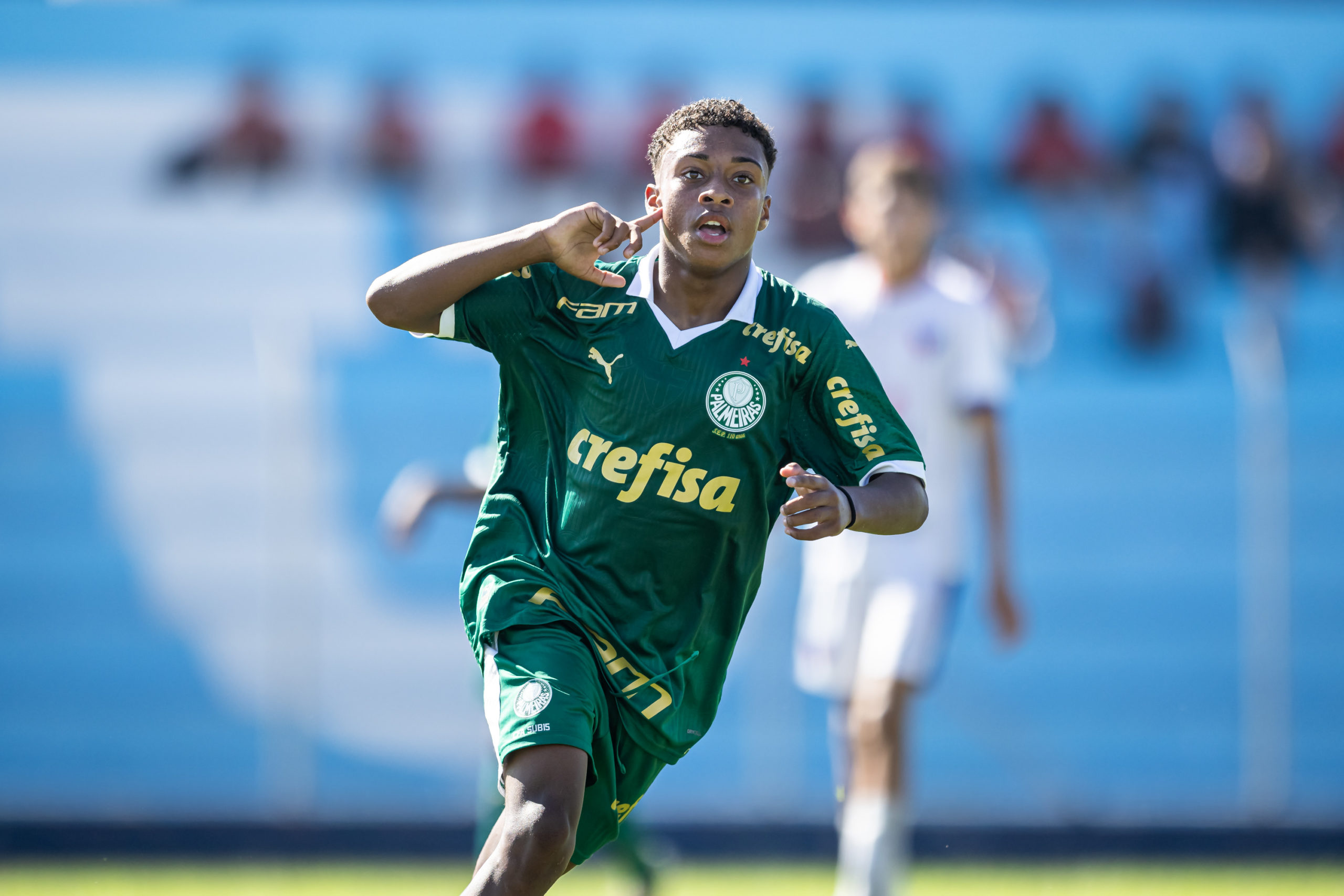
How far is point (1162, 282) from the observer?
968cm

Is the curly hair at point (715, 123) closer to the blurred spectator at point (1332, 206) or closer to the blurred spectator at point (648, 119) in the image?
the blurred spectator at point (648, 119)

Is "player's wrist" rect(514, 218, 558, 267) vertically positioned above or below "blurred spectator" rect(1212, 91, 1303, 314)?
below

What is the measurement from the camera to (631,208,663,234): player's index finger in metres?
3.18

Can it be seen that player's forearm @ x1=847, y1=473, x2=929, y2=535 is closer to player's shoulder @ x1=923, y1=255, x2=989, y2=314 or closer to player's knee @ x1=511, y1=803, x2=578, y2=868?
player's knee @ x1=511, y1=803, x2=578, y2=868

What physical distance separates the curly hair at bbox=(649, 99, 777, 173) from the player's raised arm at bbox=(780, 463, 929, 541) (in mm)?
700

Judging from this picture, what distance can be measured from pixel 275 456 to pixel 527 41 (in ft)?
12.2

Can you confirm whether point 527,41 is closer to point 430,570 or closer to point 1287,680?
point 430,570

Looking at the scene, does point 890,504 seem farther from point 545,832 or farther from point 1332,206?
point 1332,206

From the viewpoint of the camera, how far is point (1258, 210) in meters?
9.75

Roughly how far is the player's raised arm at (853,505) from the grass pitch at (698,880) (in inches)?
117

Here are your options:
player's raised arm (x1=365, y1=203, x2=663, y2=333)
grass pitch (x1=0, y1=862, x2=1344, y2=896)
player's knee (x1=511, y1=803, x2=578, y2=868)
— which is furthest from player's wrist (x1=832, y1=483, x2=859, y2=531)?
grass pitch (x1=0, y1=862, x2=1344, y2=896)

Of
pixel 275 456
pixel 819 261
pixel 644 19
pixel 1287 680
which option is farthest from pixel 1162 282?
pixel 275 456

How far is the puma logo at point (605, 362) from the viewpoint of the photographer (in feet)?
10.4

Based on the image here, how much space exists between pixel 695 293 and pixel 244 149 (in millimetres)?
7334
